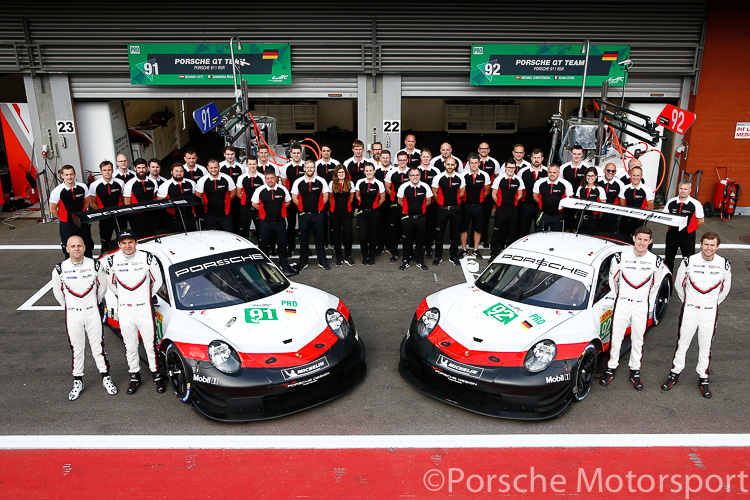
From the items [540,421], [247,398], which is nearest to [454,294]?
[540,421]

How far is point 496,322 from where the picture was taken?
6.02 m

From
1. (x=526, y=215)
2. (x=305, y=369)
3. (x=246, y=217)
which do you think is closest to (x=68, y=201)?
(x=246, y=217)

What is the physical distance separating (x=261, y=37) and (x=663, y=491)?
37.5ft

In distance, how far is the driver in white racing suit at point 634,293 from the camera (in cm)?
607

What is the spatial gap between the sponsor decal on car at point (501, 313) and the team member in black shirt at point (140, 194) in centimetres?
566

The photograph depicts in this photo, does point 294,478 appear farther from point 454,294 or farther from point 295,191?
point 295,191

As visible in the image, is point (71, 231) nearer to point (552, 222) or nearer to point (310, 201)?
point (310, 201)

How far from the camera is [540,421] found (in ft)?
Answer: 18.8

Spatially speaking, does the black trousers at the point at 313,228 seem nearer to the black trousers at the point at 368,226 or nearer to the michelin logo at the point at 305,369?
the black trousers at the point at 368,226

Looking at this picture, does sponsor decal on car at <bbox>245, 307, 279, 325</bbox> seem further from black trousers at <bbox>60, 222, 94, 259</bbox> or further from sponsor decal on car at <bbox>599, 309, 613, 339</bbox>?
black trousers at <bbox>60, 222, 94, 259</bbox>

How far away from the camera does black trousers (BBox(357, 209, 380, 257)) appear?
9.85 m

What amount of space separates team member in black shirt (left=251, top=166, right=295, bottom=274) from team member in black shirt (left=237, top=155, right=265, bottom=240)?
0.31 m

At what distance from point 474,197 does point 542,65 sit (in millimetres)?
4840

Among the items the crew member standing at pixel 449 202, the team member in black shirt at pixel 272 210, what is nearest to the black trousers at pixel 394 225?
the crew member standing at pixel 449 202
